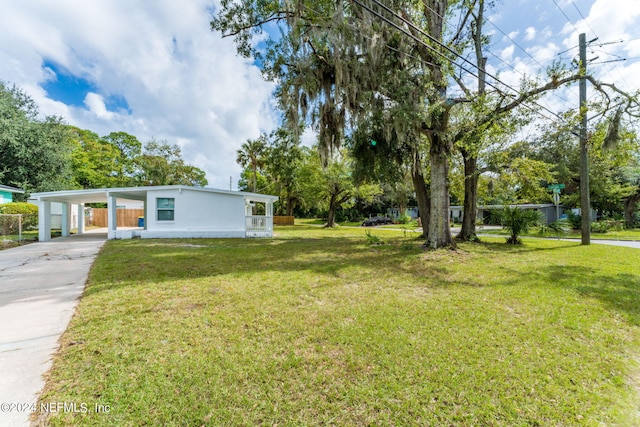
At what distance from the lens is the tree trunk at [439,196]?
8891 mm

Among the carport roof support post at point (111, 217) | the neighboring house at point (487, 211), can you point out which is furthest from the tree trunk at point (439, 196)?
the carport roof support post at point (111, 217)

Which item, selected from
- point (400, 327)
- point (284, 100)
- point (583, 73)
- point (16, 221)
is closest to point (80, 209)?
point (16, 221)

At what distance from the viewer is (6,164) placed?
58.0 feet

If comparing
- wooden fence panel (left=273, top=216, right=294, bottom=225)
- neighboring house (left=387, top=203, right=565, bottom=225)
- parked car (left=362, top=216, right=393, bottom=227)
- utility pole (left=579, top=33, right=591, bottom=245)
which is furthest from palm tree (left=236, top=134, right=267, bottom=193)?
utility pole (left=579, top=33, right=591, bottom=245)

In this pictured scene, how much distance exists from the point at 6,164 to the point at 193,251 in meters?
19.1

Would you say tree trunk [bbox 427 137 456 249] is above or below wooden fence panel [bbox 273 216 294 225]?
above

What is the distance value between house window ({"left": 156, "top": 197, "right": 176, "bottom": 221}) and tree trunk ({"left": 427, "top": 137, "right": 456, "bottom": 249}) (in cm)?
1172

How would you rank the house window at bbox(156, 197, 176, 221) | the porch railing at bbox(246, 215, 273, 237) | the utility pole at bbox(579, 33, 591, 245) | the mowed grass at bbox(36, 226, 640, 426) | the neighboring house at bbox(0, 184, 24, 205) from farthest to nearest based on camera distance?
1. the neighboring house at bbox(0, 184, 24, 205)
2. the porch railing at bbox(246, 215, 273, 237)
3. the house window at bbox(156, 197, 176, 221)
4. the utility pole at bbox(579, 33, 591, 245)
5. the mowed grass at bbox(36, 226, 640, 426)

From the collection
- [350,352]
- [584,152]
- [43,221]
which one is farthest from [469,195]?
[43,221]

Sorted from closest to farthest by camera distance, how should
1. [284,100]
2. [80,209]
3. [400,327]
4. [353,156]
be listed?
[400,327] → [284,100] → [353,156] → [80,209]

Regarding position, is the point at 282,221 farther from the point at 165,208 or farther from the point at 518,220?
the point at 518,220

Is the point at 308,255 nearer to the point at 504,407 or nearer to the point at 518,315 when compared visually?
the point at 518,315

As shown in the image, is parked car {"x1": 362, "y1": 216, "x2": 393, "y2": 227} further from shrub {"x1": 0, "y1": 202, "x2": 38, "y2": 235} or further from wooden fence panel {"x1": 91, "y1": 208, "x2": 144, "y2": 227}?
shrub {"x1": 0, "y1": 202, "x2": 38, "y2": 235}

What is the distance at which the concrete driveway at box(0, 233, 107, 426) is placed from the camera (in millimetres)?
2064
